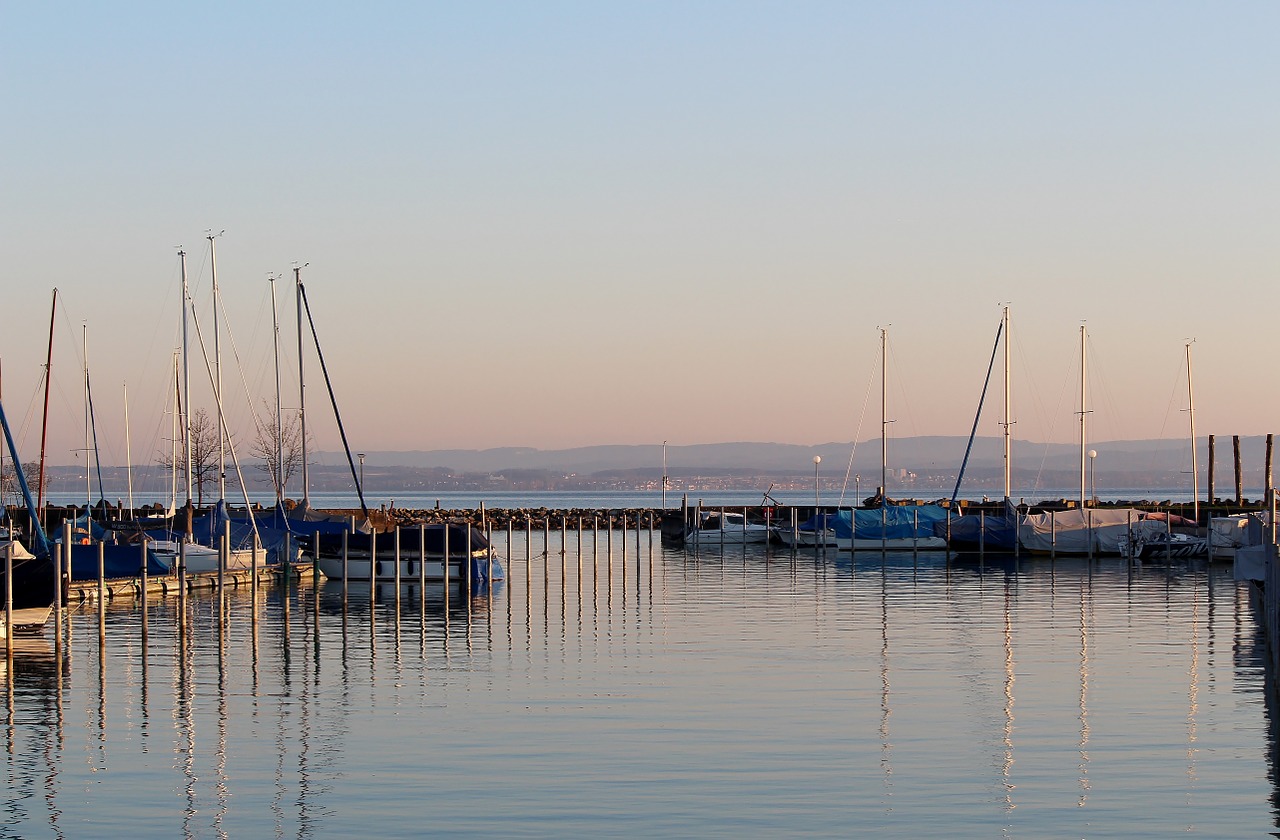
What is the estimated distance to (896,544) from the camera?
83875 mm

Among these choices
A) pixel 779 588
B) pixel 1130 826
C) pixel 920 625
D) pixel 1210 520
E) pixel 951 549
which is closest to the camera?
pixel 1130 826

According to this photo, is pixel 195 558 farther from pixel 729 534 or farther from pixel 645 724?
pixel 729 534

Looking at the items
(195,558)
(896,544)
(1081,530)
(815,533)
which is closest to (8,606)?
(195,558)

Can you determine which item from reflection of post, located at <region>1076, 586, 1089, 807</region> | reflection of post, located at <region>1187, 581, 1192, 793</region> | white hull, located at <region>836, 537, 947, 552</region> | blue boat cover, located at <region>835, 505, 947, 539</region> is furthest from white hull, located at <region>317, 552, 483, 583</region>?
blue boat cover, located at <region>835, 505, 947, 539</region>

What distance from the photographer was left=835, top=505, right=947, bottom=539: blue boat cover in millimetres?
83688

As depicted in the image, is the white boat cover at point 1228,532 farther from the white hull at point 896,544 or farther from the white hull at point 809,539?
the white hull at point 809,539

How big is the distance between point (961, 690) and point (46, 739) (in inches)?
598

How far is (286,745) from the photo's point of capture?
79.8 feet

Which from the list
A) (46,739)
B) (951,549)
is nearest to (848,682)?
(46,739)

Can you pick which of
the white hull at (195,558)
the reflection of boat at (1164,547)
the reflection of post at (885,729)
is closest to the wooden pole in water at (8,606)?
the reflection of post at (885,729)

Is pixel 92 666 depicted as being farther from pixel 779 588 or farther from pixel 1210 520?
pixel 1210 520

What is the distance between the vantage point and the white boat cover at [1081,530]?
7638cm

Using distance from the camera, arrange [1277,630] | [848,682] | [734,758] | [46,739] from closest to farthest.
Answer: [734,758], [46,739], [1277,630], [848,682]

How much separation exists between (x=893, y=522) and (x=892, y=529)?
1.14ft
